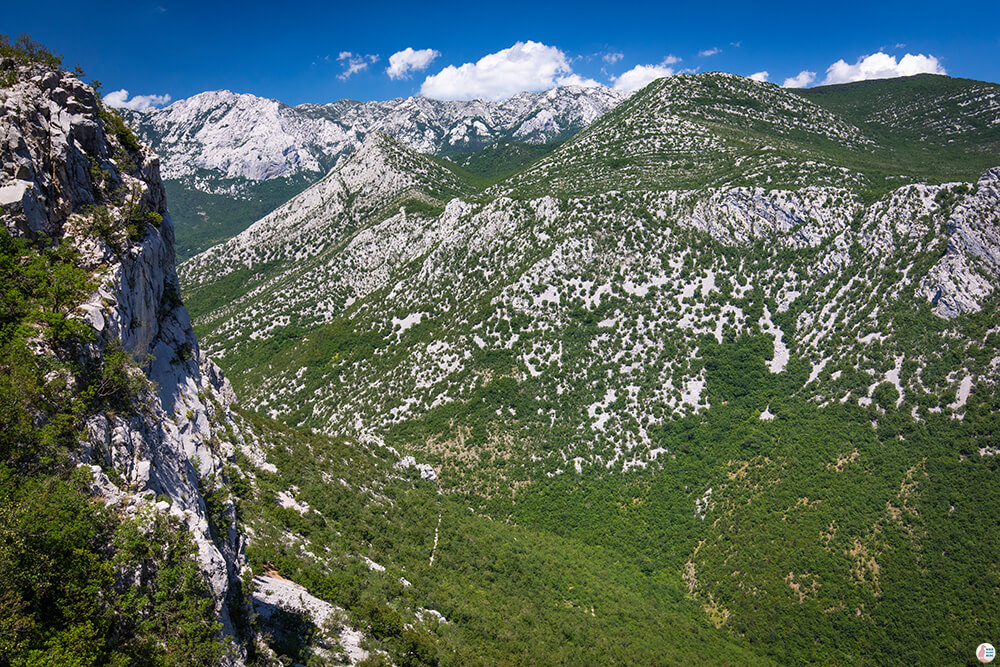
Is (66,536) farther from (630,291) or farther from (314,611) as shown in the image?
(630,291)

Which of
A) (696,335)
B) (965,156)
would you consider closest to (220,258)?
(696,335)

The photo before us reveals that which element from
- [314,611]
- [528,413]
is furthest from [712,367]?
[314,611]

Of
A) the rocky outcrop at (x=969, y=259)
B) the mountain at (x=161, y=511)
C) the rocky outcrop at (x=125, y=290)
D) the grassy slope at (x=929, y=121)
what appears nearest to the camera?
A: the mountain at (x=161, y=511)

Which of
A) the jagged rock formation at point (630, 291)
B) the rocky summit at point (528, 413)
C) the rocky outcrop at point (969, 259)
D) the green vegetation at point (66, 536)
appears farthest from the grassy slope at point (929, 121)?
the green vegetation at point (66, 536)

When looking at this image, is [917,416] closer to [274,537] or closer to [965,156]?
[274,537]

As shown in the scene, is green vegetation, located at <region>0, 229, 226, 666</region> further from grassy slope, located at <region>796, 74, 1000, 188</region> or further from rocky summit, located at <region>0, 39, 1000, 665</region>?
grassy slope, located at <region>796, 74, 1000, 188</region>

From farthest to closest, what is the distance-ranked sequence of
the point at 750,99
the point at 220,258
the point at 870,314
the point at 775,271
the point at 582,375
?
the point at 220,258 → the point at 750,99 → the point at 775,271 → the point at 582,375 → the point at 870,314

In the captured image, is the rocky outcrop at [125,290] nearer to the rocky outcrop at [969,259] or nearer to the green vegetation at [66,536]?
the green vegetation at [66,536]
